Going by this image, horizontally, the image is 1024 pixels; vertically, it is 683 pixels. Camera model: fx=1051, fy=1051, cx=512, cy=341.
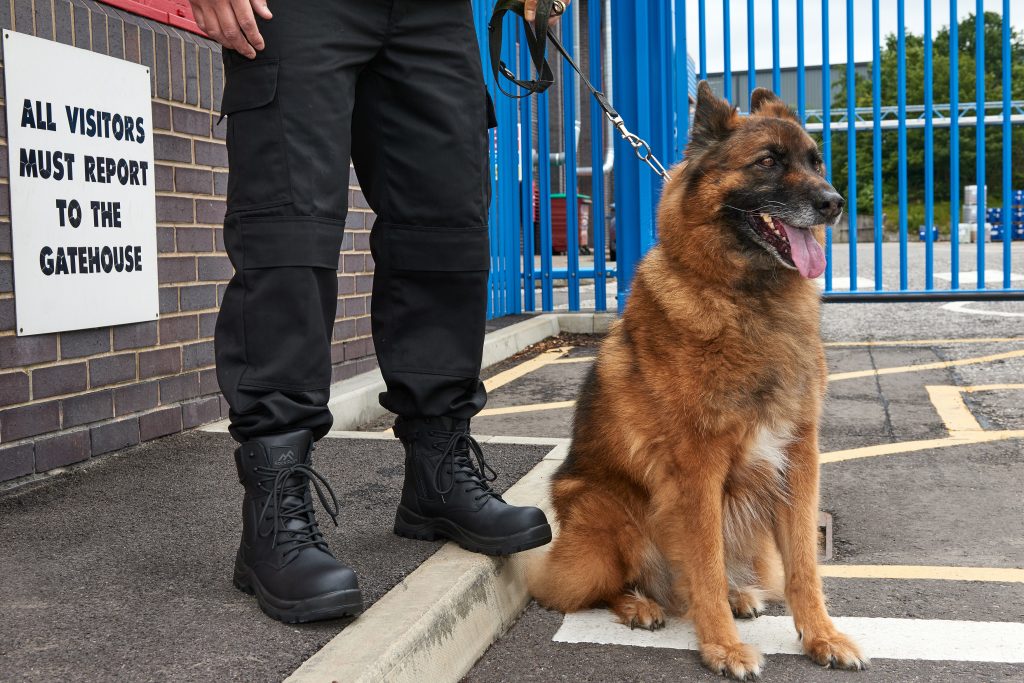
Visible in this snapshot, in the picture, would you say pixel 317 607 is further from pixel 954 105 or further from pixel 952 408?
pixel 954 105

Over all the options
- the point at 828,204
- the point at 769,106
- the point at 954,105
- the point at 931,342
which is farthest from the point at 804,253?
the point at 954,105

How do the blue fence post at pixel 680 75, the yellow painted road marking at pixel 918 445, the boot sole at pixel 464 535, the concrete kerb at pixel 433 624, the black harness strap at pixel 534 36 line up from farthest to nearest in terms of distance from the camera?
the blue fence post at pixel 680 75, the yellow painted road marking at pixel 918 445, the black harness strap at pixel 534 36, the boot sole at pixel 464 535, the concrete kerb at pixel 433 624

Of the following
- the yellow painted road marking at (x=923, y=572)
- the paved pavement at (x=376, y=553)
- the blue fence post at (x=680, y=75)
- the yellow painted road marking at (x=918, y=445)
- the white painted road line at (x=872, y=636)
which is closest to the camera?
the paved pavement at (x=376, y=553)

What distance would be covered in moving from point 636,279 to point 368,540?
1.06m

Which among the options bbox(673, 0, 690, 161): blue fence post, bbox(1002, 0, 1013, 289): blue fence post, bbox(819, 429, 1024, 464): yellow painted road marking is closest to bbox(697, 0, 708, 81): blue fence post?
bbox(673, 0, 690, 161): blue fence post

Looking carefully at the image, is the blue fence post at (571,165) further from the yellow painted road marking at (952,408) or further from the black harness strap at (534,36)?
the black harness strap at (534,36)

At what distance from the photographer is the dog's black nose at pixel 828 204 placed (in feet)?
9.09

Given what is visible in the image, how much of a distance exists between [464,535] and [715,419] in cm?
79

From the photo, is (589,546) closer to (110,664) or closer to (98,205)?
(110,664)

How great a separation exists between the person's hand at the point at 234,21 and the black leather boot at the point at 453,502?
110 cm

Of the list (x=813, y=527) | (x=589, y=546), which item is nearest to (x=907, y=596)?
(x=813, y=527)

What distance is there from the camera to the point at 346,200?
8.60ft

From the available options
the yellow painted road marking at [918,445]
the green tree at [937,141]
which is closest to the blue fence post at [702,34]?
the yellow painted road marking at [918,445]

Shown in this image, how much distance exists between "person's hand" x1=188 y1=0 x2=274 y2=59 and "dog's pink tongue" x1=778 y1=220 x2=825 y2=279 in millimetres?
1382
